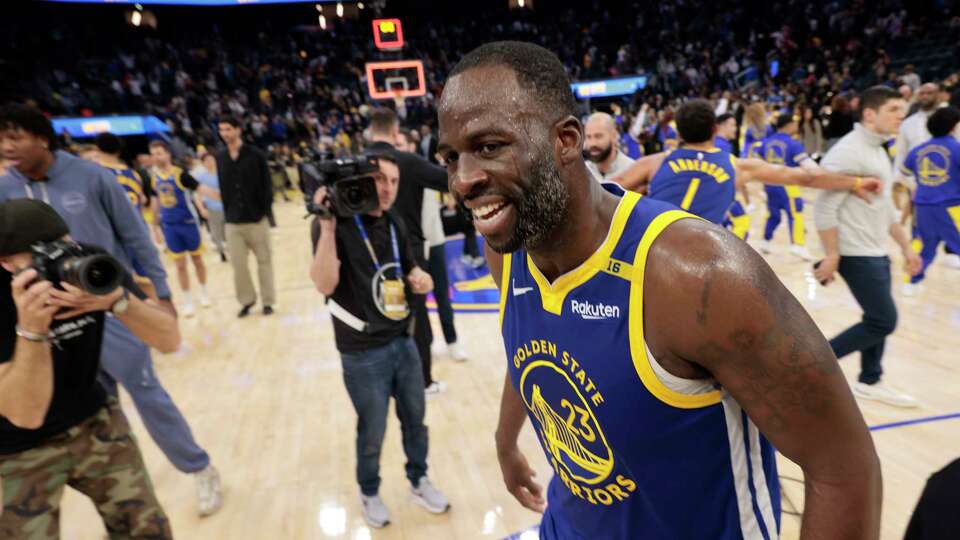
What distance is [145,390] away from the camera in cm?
270

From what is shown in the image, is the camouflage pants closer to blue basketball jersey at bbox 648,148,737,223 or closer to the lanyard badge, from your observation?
the lanyard badge

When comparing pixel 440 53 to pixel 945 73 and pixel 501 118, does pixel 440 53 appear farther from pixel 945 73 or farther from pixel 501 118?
pixel 501 118

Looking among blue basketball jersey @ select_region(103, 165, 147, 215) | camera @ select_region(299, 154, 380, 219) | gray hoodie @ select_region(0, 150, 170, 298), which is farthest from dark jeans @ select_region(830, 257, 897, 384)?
blue basketball jersey @ select_region(103, 165, 147, 215)

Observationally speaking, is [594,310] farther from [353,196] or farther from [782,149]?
[782,149]

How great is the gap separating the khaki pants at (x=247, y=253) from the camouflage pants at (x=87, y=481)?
3.88m

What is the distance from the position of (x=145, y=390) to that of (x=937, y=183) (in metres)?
6.15

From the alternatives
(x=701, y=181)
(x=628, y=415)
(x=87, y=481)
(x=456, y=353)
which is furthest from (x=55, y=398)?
(x=701, y=181)

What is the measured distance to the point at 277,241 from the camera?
1041 cm

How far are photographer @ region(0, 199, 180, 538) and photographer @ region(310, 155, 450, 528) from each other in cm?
66

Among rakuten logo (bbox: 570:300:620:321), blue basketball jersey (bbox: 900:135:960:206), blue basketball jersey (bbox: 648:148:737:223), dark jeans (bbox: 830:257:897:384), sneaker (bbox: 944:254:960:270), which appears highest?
rakuten logo (bbox: 570:300:620:321)

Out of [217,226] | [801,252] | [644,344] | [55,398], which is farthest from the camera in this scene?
[217,226]

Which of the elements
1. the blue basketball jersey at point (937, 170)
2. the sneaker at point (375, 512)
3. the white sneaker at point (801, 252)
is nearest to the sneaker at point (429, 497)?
the sneaker at point (375, 512)

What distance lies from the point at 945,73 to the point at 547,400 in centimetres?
2033

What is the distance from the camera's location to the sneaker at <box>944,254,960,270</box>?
5.89 meters
